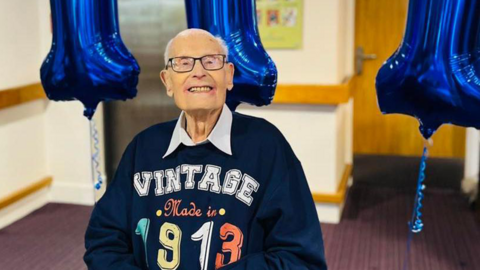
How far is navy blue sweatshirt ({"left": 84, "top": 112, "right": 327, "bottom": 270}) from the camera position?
131cm

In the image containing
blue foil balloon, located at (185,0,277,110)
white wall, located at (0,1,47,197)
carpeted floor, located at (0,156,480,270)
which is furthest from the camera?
white wall, located at (0,1,47,197)

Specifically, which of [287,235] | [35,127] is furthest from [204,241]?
[35,127]

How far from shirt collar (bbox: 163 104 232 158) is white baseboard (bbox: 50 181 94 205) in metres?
2.80

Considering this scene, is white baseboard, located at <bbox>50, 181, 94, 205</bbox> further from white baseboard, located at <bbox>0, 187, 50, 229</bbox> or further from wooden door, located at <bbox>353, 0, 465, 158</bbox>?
wooden door, located at <bbox>353, 0, 465, 158</bbox>

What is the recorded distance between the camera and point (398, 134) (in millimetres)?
5465

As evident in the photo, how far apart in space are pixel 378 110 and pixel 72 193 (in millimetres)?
2869

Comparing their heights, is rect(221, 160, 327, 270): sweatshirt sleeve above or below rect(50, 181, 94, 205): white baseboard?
above

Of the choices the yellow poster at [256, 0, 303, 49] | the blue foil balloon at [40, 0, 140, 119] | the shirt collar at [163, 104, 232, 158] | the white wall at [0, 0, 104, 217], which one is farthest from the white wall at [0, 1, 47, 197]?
the shirt collar at [163, 104, 232, 158]

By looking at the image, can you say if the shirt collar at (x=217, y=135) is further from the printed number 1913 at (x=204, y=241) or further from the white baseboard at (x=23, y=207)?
the white baseboard at (x=23, y=207)

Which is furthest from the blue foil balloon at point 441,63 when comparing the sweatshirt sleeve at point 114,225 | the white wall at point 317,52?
the white wall at point 317,52

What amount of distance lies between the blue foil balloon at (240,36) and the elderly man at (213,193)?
238mm

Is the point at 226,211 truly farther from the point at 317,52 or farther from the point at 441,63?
the point at 317,52

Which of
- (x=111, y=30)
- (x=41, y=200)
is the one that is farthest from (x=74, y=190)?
(x=111, y=30)

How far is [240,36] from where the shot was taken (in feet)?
5.34
